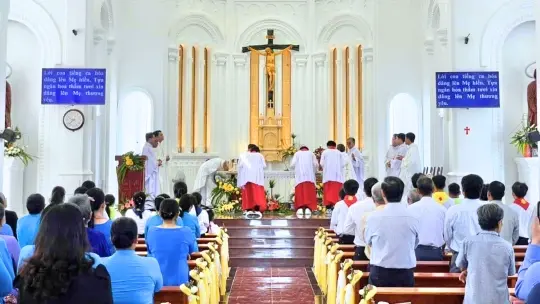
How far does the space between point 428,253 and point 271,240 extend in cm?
520

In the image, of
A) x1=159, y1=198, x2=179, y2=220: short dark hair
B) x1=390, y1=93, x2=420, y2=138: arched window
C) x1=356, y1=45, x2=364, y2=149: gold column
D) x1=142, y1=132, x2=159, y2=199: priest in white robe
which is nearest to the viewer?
x1=159, y1=198, x2=179, y2=220: short dark hair

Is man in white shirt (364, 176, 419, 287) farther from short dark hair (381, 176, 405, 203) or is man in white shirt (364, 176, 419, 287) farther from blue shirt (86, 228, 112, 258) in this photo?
blue shirt (86, 228, 112, 258)

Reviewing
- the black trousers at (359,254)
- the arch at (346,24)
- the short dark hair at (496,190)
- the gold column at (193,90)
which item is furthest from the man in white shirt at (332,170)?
the short dark hair at (496,190)

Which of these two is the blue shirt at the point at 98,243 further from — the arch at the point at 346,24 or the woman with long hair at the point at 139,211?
the arch at the point at 346,24

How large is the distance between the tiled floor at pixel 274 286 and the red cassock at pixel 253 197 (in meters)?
3.12

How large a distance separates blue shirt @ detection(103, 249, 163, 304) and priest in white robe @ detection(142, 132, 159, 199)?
8.95 meters

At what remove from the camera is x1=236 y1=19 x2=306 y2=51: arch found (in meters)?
17.0

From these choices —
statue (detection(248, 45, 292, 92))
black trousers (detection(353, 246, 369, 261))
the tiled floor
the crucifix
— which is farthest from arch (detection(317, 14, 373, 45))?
black trousers (detection(353, 246, 369, 261))

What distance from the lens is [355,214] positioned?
6.67 metres

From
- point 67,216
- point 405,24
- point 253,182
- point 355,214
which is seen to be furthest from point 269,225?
point 67,216

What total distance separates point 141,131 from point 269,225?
638 centimetres

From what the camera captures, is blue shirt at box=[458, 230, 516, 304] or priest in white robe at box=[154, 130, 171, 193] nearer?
blue shirt at box=[458, 230, 516, 304]

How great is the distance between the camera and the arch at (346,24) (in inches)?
653

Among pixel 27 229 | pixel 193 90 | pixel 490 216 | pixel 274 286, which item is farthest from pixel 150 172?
pixel 490 216
